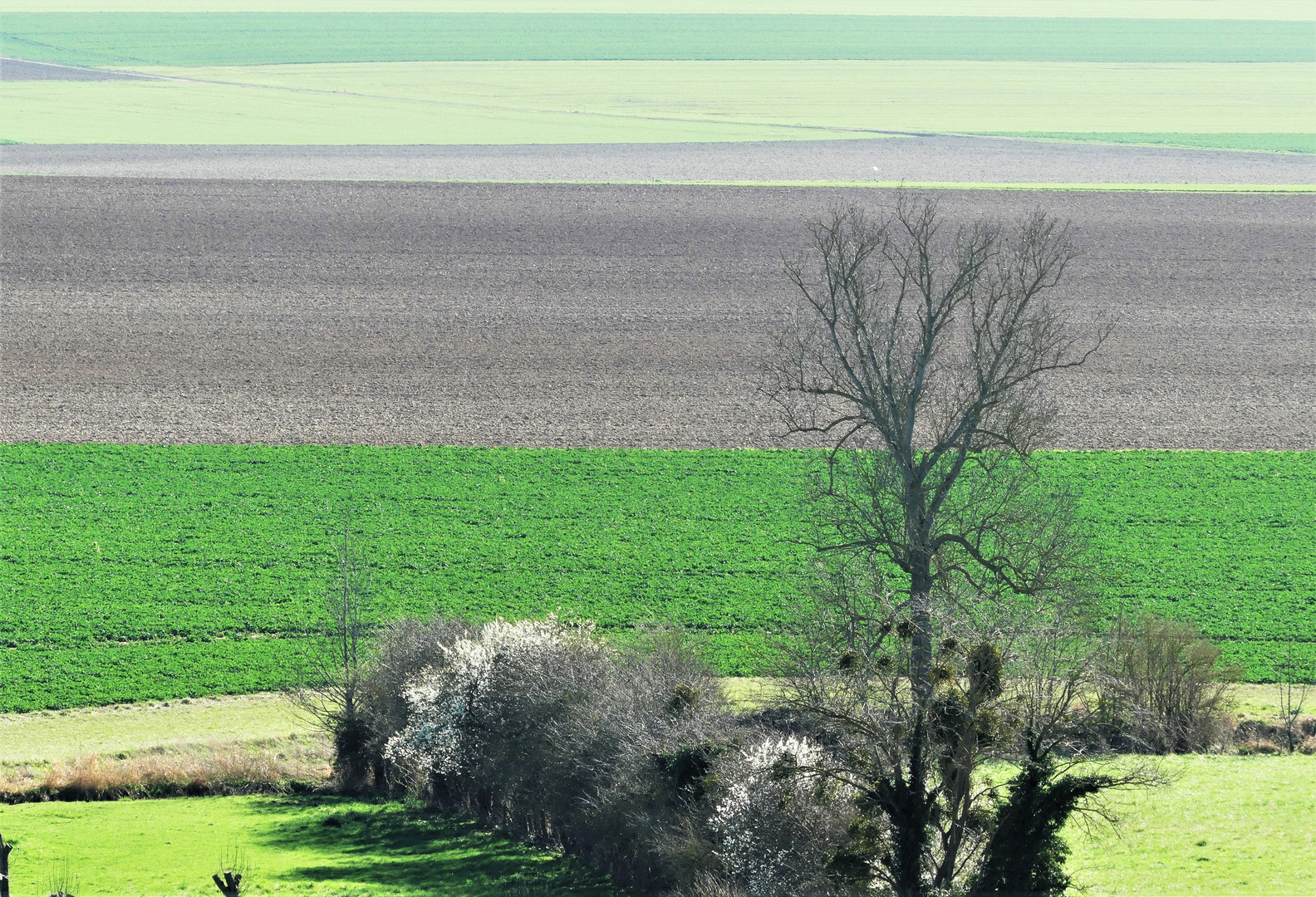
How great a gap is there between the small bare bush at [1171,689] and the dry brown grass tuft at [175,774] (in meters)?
19.0

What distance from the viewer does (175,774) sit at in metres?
32.7

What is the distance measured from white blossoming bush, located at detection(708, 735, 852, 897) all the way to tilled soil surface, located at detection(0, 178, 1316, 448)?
28669 millimetres

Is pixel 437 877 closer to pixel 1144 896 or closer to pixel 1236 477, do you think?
pixel 1144 896

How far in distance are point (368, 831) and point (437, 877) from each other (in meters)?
3.56

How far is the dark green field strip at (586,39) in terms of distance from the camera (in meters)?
159

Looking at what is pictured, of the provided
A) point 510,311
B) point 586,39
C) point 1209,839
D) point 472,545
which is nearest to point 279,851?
point 472,545

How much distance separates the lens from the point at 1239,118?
125 m

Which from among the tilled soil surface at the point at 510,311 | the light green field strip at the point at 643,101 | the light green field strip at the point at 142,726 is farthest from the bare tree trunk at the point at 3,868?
the light green field strip at the point at 643,101

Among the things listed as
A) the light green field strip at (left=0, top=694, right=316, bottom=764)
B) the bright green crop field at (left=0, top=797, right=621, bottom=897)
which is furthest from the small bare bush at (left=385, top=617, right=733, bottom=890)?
the light green field strip at (left=0, top=694, right=316, bottom=764)

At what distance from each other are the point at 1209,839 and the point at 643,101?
111m

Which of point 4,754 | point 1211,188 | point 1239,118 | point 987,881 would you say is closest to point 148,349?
point 4,754

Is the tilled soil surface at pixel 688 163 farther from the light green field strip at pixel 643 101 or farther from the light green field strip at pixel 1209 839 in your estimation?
→ the light green field strip at pixel 1209 839

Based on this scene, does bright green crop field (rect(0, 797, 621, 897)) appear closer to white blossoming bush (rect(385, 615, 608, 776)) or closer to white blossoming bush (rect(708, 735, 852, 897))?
white blossoming bush (rect(385, 615, 608, 776))

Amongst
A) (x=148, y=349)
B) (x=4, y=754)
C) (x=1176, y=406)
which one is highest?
(x=148, y=349)
